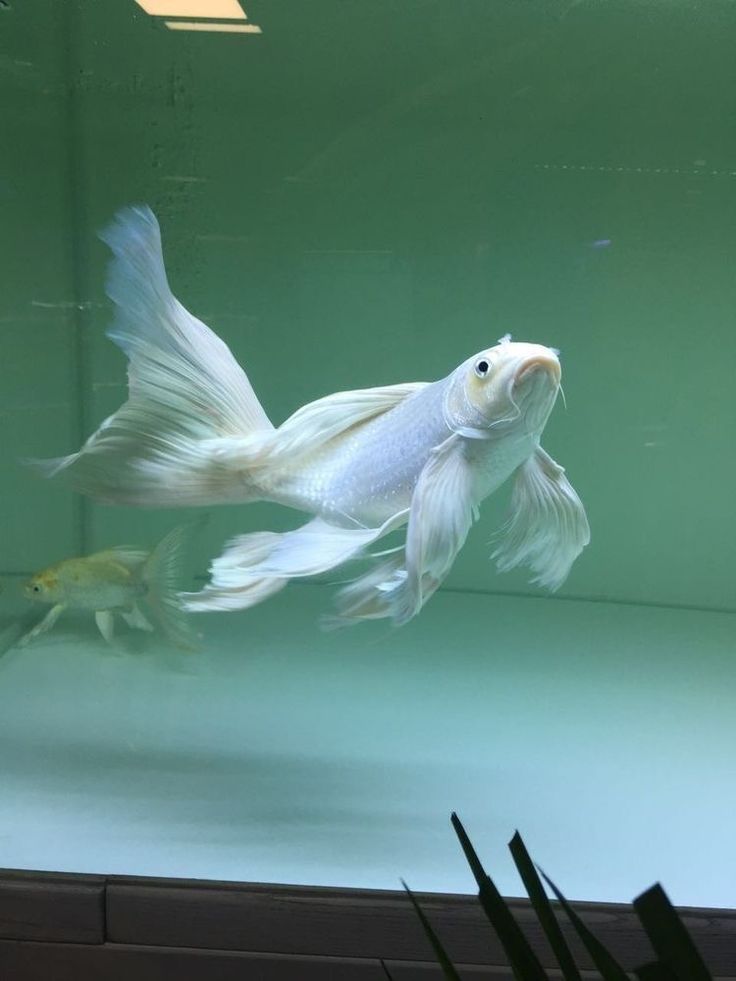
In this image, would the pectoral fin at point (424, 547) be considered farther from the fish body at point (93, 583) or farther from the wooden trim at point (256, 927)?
the fish body at point (93, 583)

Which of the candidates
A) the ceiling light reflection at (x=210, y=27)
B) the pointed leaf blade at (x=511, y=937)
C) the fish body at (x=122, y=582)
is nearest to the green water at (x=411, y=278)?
the ceiling light reflection at (x=210, y=27)

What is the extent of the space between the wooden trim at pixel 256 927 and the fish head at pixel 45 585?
85 centimetres

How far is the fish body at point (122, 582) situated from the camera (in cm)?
Result: 200

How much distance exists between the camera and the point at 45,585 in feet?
6.89

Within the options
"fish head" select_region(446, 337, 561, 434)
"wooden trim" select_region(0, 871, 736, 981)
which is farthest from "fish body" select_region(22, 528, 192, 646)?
"fish head" select_region(446, 337, 561, 434)

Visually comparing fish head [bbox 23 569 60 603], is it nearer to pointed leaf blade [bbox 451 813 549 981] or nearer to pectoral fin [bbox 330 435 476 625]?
pectoral fin [bbox 330 435 476 625]

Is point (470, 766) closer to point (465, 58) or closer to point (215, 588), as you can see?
point (215, 588)

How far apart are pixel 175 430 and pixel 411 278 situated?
4.45 ft

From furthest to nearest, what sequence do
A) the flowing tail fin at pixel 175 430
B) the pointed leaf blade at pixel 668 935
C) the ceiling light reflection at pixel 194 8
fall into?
the ceiling light reflection at pixel 194 8
the flowing tail fin at pixel 175 430
the pointed leaf blade at pixel 668 935

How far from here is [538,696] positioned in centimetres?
219

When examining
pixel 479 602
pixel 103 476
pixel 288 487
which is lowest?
pixel 288 487

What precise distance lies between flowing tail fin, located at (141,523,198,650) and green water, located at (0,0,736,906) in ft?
0.72

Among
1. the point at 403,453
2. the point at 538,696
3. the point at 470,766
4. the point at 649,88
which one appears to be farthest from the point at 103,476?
the point at 649,88

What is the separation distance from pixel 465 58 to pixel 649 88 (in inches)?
20.9
